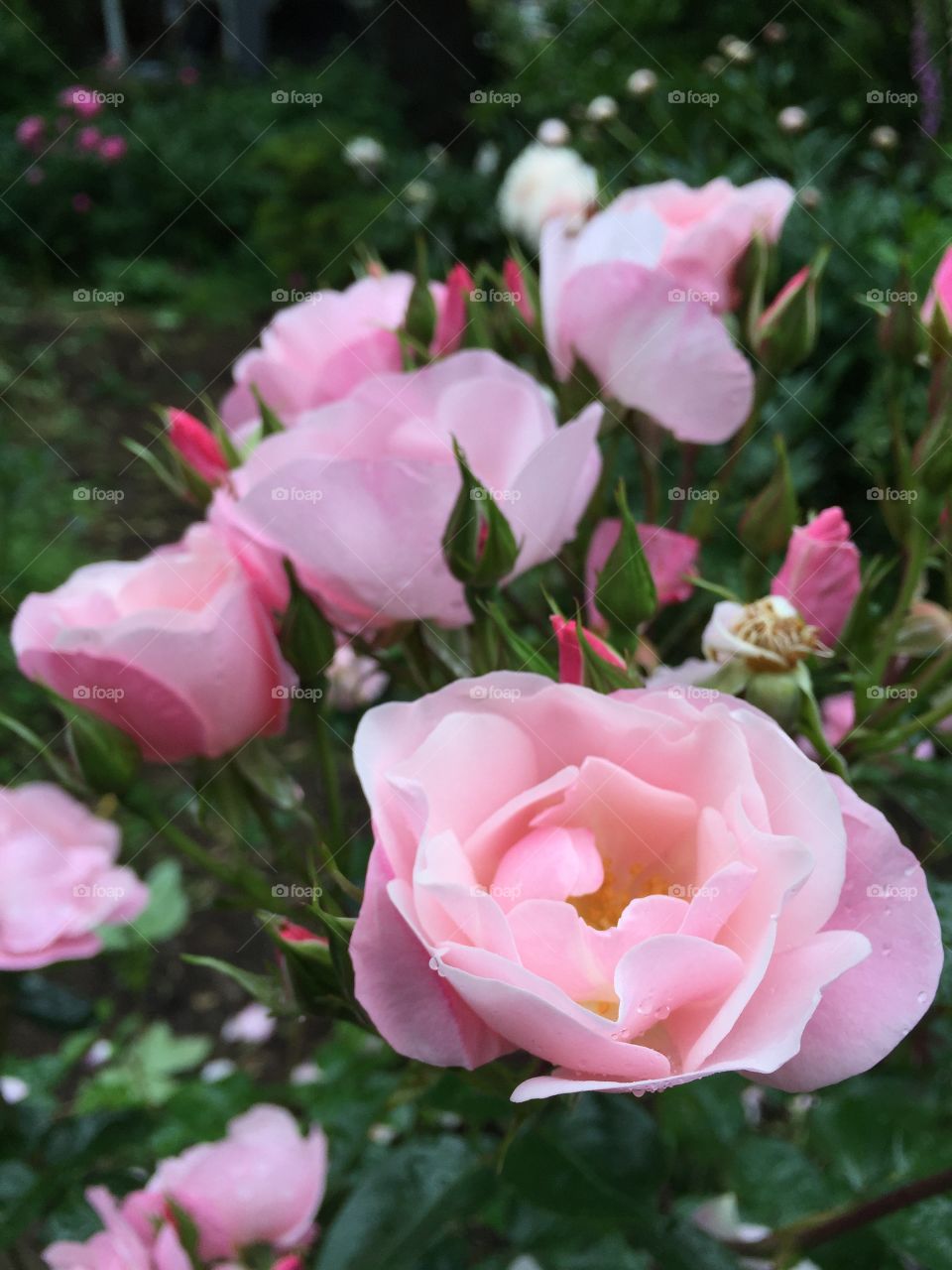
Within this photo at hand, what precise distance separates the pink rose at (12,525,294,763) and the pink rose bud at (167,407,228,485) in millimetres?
54

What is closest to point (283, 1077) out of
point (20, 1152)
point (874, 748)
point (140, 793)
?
point (20, 1152)

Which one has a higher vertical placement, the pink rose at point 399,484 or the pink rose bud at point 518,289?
the pink rose bud at point 518,289

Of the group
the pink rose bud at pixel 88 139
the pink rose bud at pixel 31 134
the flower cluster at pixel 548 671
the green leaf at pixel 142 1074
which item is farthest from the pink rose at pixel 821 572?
the pink rose bud at pixel 31 134

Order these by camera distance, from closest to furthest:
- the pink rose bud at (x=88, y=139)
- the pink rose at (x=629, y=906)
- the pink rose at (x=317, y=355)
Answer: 1. the pink rose at (x=629, y=906)
2. the pink rose at (x=317, y=355)
3. the pink rose bud at (x=88, y=139)

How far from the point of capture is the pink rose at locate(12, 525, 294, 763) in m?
0.45

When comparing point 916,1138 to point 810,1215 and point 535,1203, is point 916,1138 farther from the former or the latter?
point 535,1203

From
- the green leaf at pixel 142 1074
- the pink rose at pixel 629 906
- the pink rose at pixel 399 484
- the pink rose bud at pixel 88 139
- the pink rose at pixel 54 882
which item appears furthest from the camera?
the pink rose bud at pixel 88 139

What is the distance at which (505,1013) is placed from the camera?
31 cm

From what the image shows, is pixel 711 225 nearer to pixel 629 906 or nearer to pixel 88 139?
pixel 629 906

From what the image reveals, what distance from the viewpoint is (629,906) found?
34cm

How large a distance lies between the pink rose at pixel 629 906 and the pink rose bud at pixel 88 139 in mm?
5282

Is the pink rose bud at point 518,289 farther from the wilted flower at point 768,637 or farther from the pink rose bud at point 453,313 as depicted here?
the wilted flower at point 768,637

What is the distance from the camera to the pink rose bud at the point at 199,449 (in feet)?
1.71

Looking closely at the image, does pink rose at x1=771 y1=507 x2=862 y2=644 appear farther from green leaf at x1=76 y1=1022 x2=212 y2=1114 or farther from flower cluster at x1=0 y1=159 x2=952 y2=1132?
green leaf at x1=76 y1=1022 x2=212 y2=1114
